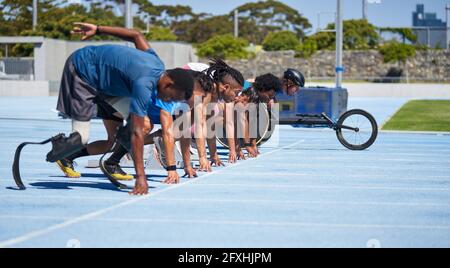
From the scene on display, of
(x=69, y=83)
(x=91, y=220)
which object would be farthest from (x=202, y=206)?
(x=69, y=83)

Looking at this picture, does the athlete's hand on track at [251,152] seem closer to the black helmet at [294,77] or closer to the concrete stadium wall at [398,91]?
the black helmet at [294,77]

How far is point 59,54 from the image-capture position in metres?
60.3

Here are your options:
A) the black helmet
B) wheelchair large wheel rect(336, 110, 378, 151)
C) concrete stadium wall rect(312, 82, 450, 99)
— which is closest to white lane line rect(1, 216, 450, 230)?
the black helmet

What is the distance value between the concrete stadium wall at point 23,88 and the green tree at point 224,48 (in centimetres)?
3984

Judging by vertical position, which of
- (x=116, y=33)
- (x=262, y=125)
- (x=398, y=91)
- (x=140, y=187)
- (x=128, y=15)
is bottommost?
(x=398, y=91)

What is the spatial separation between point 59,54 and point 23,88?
8.29 m

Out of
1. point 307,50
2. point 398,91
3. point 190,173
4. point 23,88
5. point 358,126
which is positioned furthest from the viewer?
point 307,50

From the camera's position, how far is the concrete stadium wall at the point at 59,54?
189 ft

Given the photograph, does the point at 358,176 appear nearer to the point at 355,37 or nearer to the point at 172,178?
the point at 172,178

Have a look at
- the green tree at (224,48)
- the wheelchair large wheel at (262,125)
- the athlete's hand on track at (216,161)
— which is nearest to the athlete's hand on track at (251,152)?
the wheelchair large wheel at (262,125)

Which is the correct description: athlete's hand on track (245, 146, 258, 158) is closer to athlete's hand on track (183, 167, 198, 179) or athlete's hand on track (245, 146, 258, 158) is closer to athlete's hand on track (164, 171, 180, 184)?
athlete's hand on track (183, 167, 198, 179)

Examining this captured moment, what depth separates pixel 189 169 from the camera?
12.2 meters

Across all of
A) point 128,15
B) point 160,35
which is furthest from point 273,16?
point 128,15

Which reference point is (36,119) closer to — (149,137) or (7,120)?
(7,120)
